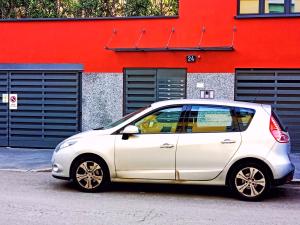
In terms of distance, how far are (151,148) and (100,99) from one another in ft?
21.3

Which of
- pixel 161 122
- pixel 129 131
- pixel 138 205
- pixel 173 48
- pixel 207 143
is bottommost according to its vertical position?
pixel 138 205

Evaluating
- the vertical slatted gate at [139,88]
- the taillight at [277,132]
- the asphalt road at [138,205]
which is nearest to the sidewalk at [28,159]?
the asphalt road at [138,205]

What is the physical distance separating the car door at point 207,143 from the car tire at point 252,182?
33 cm

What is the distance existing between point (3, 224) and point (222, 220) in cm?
295

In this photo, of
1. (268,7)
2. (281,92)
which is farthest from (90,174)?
(268,7)

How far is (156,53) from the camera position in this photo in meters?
14.6

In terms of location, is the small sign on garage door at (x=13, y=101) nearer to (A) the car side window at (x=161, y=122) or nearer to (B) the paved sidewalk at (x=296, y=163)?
(A) the car side window at (x=161, y=122)

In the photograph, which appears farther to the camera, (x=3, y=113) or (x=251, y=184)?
(x=3, y=113)

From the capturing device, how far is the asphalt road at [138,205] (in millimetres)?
7195

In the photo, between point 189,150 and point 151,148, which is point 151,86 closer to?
point 151,148

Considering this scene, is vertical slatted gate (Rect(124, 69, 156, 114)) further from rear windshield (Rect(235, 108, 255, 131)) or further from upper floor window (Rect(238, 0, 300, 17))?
rear windshield (Rect(235, 108, 255, 131))

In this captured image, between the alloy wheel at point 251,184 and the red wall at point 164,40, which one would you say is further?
the red wall at point 164,40

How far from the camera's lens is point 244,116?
8.78 m

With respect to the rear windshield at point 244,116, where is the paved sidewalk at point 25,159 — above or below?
below
